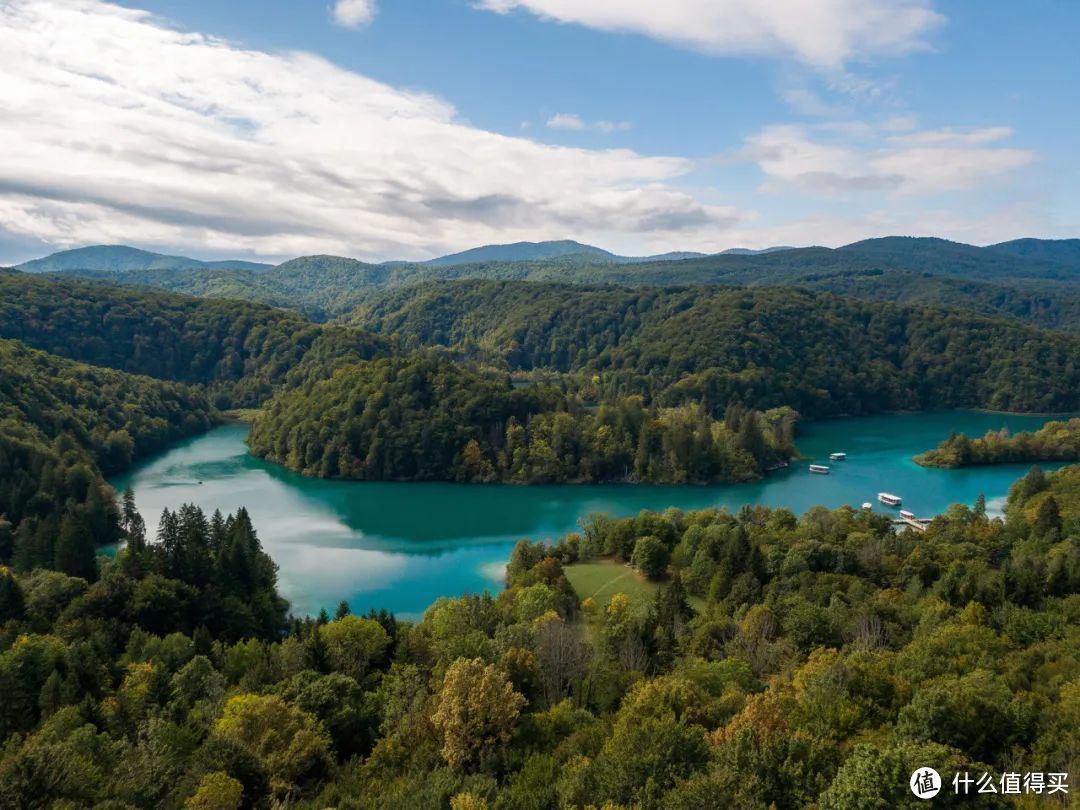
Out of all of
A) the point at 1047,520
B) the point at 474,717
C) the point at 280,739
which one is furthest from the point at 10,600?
the point at 1047,520

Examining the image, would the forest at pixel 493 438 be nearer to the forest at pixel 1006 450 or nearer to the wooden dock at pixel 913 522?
the forest at pixel 1006 450

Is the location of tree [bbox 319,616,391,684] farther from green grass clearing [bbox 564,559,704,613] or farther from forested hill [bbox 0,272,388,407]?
forested hill [bbox 0,272,388,407]

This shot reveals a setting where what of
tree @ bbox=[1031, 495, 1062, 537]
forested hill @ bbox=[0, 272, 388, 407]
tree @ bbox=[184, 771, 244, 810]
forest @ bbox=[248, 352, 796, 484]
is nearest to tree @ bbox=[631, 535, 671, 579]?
tree @ bbox=[1031, 495, 1062, 537]

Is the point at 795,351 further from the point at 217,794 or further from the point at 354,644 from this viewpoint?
the point at 217,794

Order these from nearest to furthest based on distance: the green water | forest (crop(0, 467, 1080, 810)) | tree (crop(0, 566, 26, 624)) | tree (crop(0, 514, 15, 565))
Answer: forest (crop(0, 467, 1080, 810)), tree (crop(0, 566, 26, 624)), tree (crop(0, 514, 15, 565)), the green water

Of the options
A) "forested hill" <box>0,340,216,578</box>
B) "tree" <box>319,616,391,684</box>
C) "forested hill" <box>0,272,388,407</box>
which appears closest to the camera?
"tree" <box>319,616,391,684</box>

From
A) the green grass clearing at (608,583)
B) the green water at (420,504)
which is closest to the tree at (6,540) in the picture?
the green water at (420,504)

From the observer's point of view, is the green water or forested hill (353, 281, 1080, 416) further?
forested hill (353, 281, 1080, 416)
